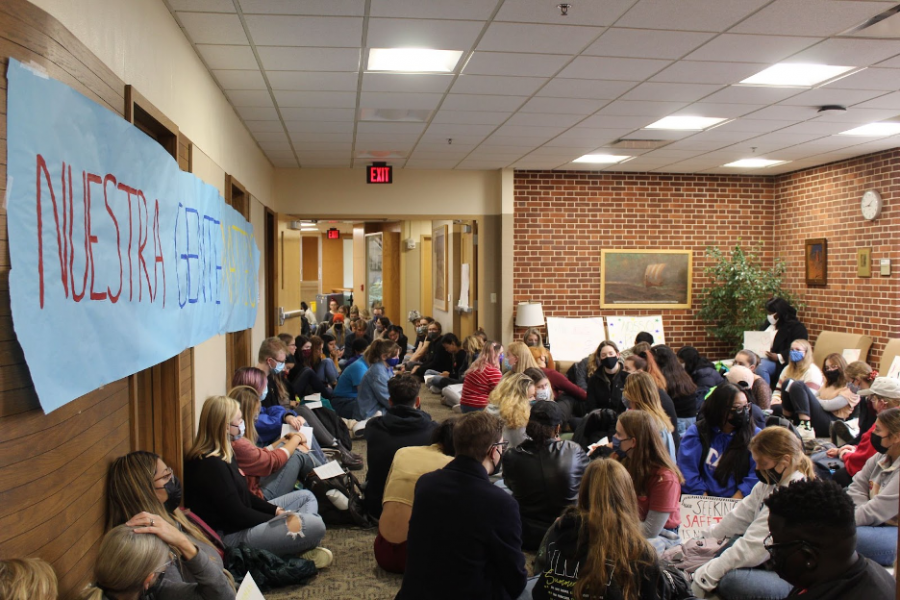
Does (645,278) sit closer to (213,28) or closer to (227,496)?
(213,28)

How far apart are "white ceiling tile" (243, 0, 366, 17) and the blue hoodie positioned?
3134 mm

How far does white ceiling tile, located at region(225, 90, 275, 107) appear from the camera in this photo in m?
5.81

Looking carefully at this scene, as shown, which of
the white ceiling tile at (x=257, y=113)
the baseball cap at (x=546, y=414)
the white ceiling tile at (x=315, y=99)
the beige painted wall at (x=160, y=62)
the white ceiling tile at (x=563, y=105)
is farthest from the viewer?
the white ceiling tile at (x=257, y=113)

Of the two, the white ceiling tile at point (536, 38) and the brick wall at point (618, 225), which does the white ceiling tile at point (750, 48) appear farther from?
the brick wall at point (618, 225)

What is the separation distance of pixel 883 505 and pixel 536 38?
3208 millimetres

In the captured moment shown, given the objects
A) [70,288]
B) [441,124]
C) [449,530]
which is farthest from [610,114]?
[70,288]

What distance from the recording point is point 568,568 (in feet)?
8.27

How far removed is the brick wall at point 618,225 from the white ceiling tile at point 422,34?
5.98 metres

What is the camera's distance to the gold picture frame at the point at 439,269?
47.3 ft

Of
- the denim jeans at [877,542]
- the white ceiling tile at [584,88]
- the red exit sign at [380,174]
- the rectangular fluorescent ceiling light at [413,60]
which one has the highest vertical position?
the rectangular fluorescent ceiling light at [413,60]

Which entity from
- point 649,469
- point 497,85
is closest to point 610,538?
point 649,469

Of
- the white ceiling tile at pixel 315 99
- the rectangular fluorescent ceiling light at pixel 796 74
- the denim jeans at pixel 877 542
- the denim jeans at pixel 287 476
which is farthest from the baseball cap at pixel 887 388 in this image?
the white ceiling tile at pixel 315 99

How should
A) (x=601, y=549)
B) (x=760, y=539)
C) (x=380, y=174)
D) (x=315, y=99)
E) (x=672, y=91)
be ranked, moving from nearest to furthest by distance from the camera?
(x=601, y=549) → (x=760, y=539) → (x=672, y=91) → (x=315, y=99) → (x=380, y=174)

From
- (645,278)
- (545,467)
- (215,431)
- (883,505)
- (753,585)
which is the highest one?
(645,278)
